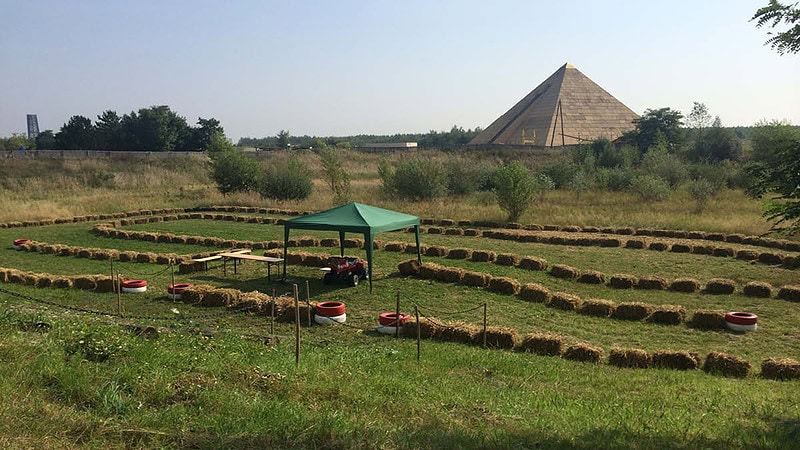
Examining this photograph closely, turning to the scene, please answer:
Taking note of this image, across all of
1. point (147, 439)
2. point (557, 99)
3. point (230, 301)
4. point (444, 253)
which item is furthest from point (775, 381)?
point (557, 99)

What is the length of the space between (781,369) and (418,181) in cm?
2861

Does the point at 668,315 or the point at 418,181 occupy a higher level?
the point at 418,181

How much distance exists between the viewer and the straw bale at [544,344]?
10.5 metres

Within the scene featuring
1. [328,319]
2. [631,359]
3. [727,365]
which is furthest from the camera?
[328,319]

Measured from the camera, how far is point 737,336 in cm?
1162

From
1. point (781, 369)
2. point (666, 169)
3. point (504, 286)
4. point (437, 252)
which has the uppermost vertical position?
point (666, 169)

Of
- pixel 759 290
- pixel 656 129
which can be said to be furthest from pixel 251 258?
pixel 656 129

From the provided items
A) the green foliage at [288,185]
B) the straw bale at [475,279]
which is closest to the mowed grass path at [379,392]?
the straw bale at [475,279]

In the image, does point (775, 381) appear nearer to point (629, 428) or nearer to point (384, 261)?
point (629, 428)

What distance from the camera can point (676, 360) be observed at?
984cm

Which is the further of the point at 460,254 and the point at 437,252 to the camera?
the point at 437,252

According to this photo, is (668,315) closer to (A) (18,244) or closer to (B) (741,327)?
(B) (741,327)

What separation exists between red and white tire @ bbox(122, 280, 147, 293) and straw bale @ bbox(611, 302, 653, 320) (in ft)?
36.5

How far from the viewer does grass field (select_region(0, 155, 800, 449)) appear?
223 inches
